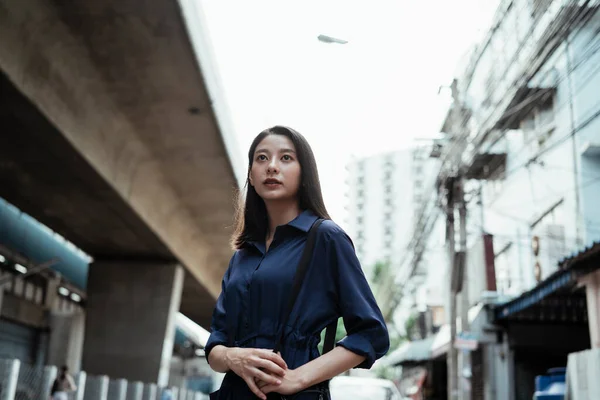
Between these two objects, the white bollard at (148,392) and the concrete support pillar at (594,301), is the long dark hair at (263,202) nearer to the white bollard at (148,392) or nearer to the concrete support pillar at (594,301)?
the concrete support pillar at (594,301)

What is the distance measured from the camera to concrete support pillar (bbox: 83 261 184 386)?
20.8m

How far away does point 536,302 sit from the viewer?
15.4 m

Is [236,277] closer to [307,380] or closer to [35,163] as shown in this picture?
[307,380]

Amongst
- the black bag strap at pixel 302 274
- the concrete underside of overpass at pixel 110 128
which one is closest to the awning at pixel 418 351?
the concrete underside of overpass at pixel 110 128

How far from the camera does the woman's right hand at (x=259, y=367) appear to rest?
193cm

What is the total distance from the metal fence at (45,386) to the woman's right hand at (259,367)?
9.04 meters

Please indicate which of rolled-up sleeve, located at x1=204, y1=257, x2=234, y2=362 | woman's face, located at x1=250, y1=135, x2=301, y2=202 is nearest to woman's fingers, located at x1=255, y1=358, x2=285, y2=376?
rolled-up sleeve, located at x1=204, y1=257, x2=234, y2=362

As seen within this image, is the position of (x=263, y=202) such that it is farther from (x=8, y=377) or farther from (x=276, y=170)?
(x=8, y=377)

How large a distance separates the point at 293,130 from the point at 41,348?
93.1 ft

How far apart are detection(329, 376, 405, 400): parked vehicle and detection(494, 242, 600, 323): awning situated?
3.36 metres

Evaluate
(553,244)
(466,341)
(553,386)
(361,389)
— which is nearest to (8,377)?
(361,389)

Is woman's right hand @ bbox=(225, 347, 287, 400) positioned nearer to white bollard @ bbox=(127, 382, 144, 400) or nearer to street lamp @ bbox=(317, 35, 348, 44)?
street lamp @ bbox=(317, 35, 348, 44)

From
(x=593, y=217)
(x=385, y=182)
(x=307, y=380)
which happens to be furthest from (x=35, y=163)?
(x=385, y=182)

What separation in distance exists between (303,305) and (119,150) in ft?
41.6
